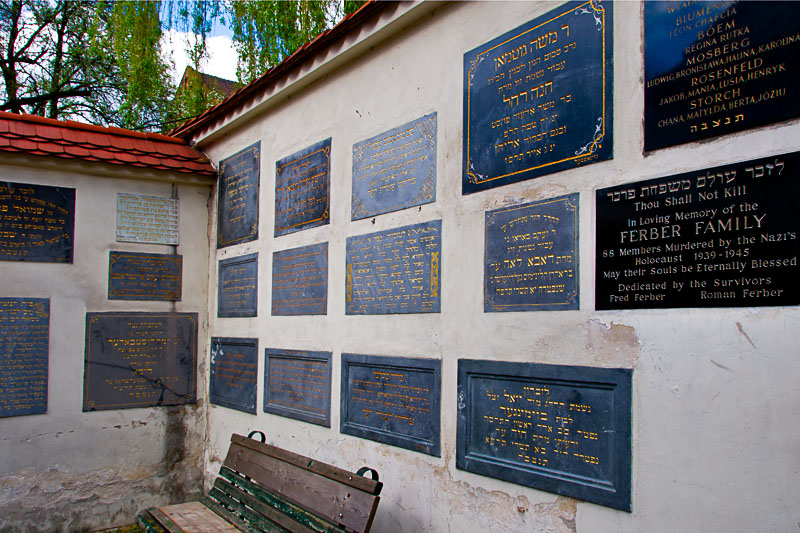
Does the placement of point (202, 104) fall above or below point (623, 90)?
above

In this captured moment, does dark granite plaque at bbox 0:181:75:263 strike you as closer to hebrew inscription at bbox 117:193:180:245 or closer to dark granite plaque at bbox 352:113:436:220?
hebrew inscription at bbox 117:193:180:245

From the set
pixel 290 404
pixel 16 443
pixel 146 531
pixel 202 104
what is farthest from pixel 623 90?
pixel 202 104

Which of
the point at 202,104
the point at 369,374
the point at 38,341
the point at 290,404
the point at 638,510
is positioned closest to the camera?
the point at 638,510

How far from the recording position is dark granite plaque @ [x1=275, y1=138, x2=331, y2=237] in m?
4.64

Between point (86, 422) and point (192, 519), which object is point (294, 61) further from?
point (86, 422)

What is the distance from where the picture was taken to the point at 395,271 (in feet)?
12.8

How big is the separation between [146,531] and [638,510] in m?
3.47

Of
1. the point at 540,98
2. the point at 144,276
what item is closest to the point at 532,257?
the point at 540,98

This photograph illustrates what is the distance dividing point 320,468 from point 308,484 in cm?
16

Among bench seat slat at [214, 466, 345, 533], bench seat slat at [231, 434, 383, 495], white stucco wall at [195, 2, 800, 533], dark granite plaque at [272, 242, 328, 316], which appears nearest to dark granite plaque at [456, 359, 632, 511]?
white stucco wall at [195, 2, 800, 533]

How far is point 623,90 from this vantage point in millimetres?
2730

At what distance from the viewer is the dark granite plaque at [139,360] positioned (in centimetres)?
549

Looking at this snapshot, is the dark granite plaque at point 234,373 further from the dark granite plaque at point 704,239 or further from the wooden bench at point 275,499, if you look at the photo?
the dark granite plaque at point 704,239

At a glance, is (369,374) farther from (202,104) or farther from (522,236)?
(202,104)
